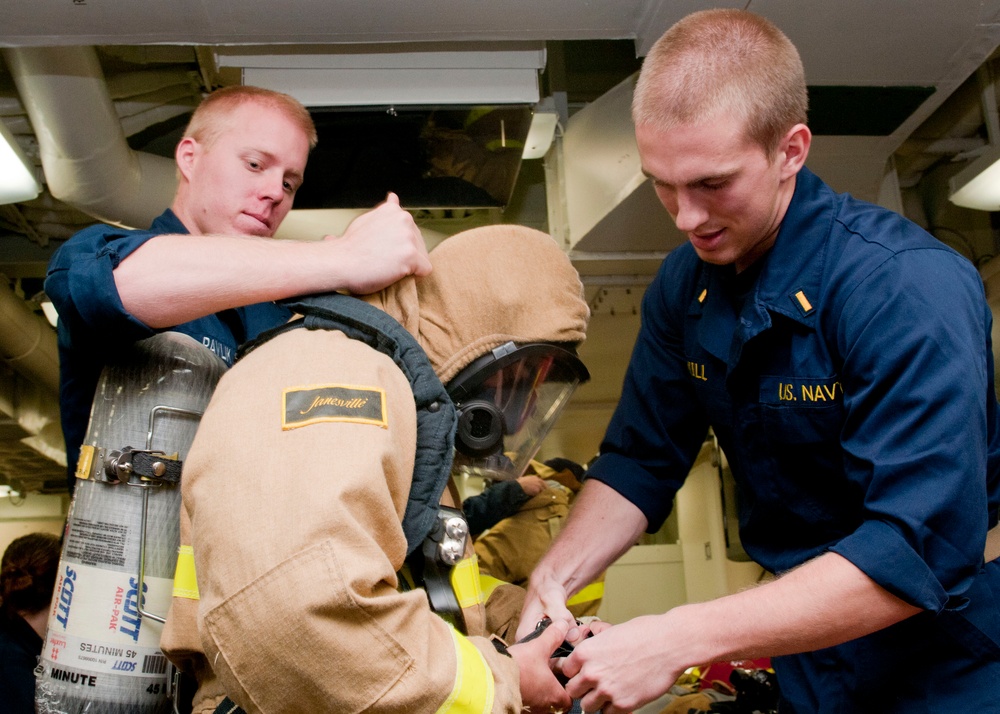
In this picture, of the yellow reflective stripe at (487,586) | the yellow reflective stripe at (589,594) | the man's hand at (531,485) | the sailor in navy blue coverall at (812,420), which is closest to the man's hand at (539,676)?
the sailor in navy blue coverall at (812,420)

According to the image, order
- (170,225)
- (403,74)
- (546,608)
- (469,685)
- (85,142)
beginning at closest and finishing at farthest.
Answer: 1. (469,685)
2. (546,608)
3. (170,225)
4. (403,74)
5. (85,142)

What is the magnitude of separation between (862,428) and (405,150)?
222cm

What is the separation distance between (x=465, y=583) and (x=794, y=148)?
40.4 inches

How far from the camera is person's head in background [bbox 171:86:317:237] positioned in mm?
1970

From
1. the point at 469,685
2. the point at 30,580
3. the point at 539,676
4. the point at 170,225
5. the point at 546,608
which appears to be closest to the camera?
the point at 469,685

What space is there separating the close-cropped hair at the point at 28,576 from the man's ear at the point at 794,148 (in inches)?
125

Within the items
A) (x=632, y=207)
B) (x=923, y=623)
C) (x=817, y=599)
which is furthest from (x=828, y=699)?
(x=632, y=207)

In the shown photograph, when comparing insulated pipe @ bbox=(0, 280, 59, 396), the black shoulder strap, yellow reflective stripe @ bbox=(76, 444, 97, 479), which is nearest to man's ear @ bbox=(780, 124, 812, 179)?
the black shoulder strap

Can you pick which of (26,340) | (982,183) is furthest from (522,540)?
(26,340)

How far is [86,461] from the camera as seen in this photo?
59.1 inches

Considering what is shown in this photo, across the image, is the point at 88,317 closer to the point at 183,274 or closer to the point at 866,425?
the point at 183,274

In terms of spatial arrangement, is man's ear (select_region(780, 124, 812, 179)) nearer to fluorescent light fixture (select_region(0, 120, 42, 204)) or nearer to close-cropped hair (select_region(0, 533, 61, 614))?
fluorescent light fixture (select_region(0, 120, 42, 204))

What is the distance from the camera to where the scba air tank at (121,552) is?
4.73 ft

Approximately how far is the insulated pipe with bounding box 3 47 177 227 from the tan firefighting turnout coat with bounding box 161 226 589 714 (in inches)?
82.6
